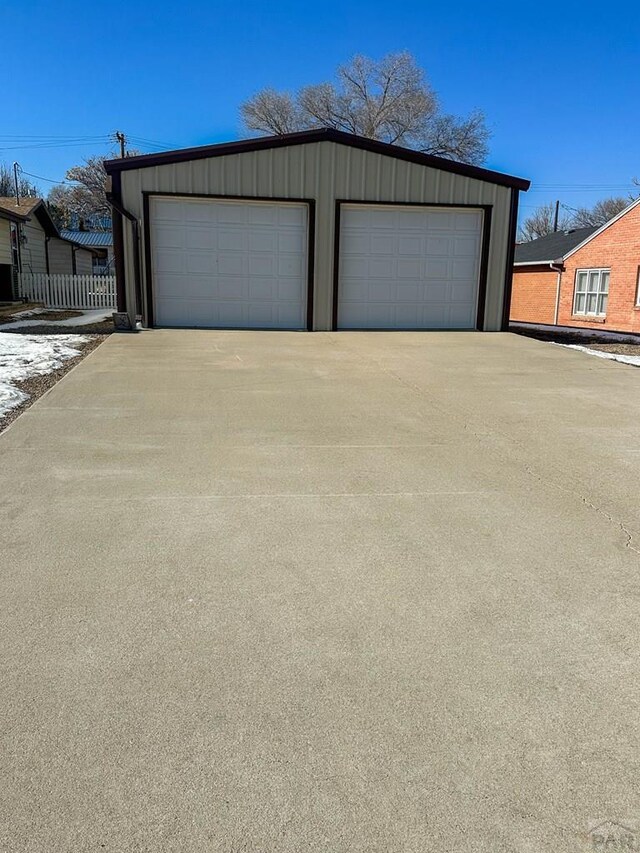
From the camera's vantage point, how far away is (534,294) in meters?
29.5

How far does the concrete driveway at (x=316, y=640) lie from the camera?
2.04 metres

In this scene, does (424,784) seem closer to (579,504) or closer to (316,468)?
(579,504)

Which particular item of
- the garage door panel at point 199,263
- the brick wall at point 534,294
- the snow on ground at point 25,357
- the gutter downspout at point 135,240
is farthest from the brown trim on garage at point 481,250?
the brick wall at point 534,294

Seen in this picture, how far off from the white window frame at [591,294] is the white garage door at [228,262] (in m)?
14.4

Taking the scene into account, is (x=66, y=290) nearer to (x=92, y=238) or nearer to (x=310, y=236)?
(x=310, y=236)

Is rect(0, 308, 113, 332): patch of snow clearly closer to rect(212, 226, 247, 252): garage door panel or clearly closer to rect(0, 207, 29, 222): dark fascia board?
rect(0, 207, 29, 222): dark fascia board

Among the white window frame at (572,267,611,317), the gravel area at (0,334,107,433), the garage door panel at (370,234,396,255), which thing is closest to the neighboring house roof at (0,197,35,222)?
the gravel area at (0,334,107,433)

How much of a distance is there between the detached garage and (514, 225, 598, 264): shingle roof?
12656 mm

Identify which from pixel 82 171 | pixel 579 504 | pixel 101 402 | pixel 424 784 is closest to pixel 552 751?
pixel 424 784

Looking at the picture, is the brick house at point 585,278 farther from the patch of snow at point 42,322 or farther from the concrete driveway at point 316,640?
the concrete driveway at point 316,640

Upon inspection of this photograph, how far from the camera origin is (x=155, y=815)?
1990mm

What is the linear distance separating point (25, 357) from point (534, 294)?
2361 cm

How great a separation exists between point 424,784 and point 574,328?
2629 centimetres

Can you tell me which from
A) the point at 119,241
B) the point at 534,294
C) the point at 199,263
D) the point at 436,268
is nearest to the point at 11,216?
the point at 119,241
